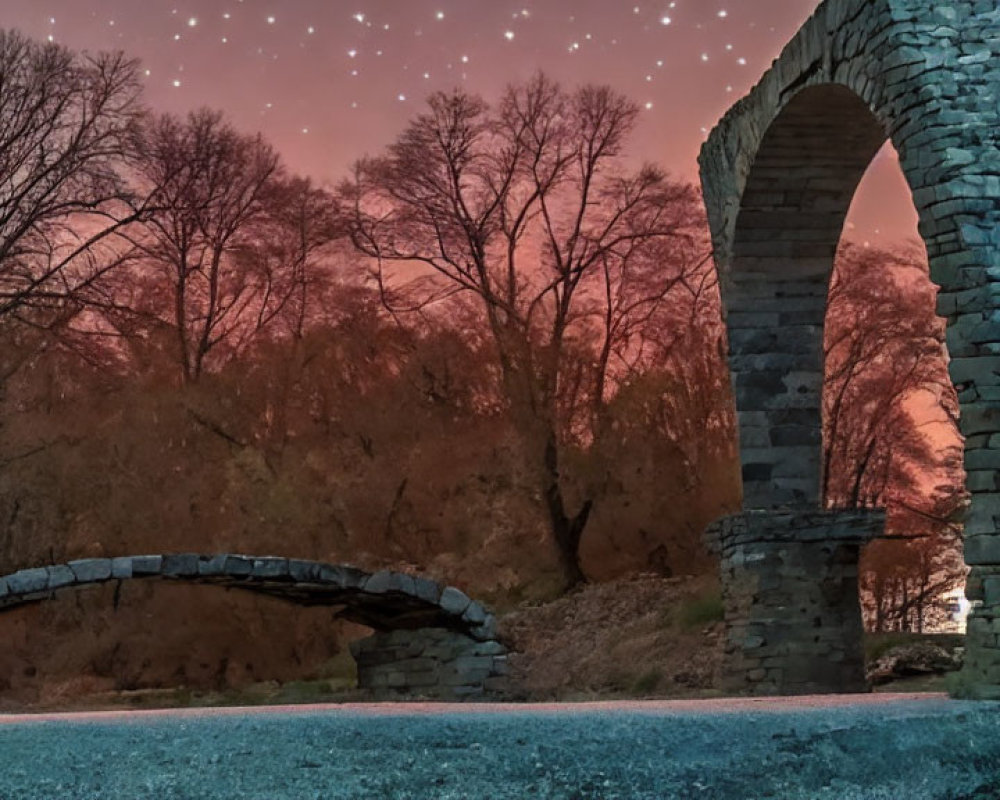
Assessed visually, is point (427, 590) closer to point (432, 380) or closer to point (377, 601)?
point (377, 601)

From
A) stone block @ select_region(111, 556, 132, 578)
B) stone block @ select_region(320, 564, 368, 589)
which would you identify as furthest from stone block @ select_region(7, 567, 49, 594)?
stone block @ select_region(320, 564, 368, 589)

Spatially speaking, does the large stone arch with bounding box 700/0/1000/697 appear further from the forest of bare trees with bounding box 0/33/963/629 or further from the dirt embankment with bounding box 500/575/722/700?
the forest of bare trees with bounding box 0/33/963/629

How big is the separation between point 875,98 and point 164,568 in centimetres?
657

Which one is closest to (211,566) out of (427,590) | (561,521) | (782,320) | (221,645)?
(427,590)

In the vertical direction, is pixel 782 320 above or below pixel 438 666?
above

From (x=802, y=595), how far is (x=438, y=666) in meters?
3.36

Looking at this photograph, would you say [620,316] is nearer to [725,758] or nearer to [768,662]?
[768,662]

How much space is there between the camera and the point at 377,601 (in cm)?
1077

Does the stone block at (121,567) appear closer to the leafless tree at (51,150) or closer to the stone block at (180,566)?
the stone block at (180,566)

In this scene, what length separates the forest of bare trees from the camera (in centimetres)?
1675

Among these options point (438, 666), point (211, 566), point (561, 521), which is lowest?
point (438, 666)

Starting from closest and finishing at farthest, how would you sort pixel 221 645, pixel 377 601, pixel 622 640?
pixel 377 601 < pixel 221 645 < pixel 622 640

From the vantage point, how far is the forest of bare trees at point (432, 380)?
55.0 ft

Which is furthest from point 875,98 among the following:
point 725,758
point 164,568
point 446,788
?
point 164,568
